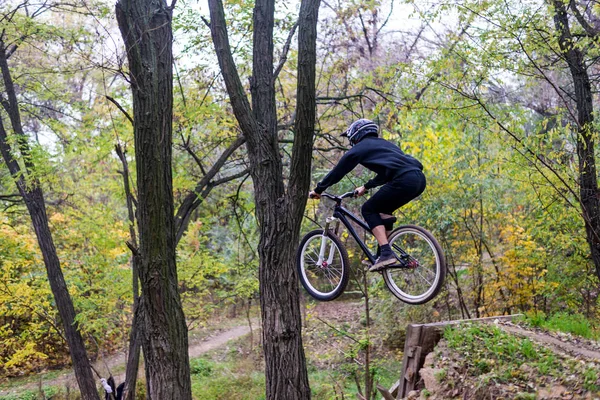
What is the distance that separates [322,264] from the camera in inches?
234

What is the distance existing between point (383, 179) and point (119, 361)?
1290cm

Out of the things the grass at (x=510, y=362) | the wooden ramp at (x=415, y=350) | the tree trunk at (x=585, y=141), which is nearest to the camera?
the grass at (x=510, y=362)

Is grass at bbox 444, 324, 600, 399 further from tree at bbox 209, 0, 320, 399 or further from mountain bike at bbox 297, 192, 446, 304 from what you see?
tree at bbox 209, 0, 320, 399

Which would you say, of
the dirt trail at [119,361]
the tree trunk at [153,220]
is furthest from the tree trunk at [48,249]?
the tree trunk at [153,220]

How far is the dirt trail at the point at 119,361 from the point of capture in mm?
13594

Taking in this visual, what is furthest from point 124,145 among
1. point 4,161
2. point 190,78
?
point 4,161

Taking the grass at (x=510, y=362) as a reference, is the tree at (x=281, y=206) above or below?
above

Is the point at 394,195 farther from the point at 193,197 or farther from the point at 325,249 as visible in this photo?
the point at 193,197

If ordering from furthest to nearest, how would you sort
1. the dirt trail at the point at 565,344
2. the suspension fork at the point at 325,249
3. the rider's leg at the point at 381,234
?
the dirt trail at the point at 565,344, the suspension fork at the point at 325,249, the rider's leg at the point at 381,234

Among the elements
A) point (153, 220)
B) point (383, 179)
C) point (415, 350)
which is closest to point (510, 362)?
point (415, 350)

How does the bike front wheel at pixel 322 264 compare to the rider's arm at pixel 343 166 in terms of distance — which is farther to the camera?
the bike front wheel at pixel 322 264

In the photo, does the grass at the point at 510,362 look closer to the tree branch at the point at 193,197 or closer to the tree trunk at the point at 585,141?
the tree trunk at the point at 585,141

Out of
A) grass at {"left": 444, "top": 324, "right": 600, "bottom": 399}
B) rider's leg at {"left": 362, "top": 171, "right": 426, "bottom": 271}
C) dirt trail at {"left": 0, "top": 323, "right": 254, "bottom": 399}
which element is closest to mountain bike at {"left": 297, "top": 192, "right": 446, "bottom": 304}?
rider's leg at {"left": 362, "top": 171, "right": 426, "bottom": 271}

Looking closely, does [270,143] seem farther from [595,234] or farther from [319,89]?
[319,89]
